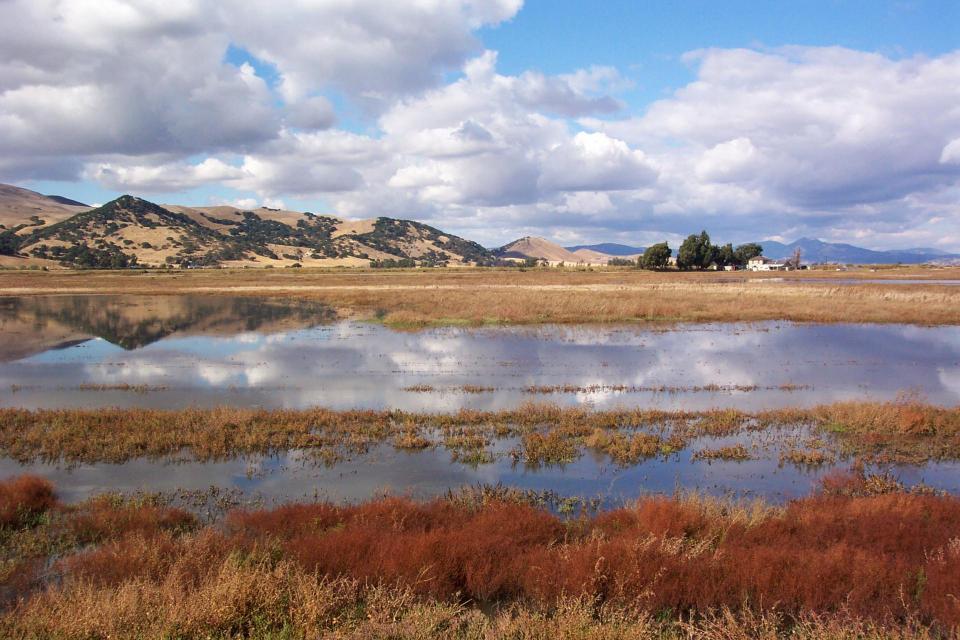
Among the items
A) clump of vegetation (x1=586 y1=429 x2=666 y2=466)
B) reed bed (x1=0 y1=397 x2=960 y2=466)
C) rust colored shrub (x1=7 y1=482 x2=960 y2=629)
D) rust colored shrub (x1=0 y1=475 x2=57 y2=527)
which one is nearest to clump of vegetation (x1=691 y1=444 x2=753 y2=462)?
reed bed (x1=0 y1=397 x2=960 y2=466)

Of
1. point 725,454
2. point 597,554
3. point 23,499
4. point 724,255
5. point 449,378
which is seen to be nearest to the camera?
point 597,554

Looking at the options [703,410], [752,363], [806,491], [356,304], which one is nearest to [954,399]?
[752,363]

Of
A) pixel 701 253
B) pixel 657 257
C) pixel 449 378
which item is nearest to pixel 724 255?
pixel 701 253

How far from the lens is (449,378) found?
2486cm

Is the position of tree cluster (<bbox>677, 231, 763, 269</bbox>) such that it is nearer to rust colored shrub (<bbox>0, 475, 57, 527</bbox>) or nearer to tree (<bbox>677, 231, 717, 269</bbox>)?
tree (<bbox>677, 231, 717, 269</bbox>)

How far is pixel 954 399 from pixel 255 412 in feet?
83.3

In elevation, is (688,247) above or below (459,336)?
above

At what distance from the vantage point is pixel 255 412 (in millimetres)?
18500

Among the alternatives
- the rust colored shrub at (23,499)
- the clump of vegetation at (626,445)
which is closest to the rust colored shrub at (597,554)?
the rust colored shrub at (23,499)

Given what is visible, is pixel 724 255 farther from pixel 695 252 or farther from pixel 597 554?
pixel 597 554

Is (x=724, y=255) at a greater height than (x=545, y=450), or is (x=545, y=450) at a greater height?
(x=724, y=255)

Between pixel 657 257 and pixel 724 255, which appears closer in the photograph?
pixel 657 257

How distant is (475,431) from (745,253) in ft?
614

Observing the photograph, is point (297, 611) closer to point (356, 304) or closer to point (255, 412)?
point (255, 412)
